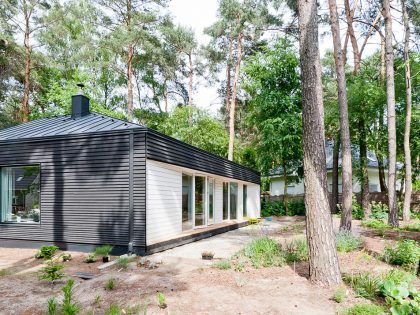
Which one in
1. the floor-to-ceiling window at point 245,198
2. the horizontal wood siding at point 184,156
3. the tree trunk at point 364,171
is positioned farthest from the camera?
the floor-to-ceiling window at point 245,198

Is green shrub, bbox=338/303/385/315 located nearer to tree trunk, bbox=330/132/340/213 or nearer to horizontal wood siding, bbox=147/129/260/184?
horizontal wood siding, bbox=147/129/260/184

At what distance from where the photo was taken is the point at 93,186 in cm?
742

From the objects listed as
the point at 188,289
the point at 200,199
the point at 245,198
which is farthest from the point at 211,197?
the point at 188,289

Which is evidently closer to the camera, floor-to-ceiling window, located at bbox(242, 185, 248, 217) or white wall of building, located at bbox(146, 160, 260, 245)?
white wall of building, located at bbox(146, 160, 260, 245)

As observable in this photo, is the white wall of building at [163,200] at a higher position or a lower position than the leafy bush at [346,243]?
higher

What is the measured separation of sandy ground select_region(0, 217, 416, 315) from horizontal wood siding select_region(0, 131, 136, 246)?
45.3 inches

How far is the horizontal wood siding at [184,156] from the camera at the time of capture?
7367 mm

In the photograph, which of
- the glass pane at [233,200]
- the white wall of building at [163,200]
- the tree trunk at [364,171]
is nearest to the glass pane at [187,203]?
the white wall of building at [163,200]

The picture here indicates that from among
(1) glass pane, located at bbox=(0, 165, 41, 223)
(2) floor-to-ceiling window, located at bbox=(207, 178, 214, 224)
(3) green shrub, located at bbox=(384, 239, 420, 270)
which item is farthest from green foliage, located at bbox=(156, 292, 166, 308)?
(2) floor-to-ceiling window, located at bbox=(207, 178, 214, 224)

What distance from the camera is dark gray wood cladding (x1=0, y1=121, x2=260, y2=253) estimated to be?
702cm

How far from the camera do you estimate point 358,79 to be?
1584cm

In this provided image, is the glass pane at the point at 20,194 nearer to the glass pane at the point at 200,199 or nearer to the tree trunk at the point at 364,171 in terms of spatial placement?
the glass pane at the point at 200,199

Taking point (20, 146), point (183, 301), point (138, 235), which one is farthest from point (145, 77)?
point (183, 301)

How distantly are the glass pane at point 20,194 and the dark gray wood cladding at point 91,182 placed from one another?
19cm
